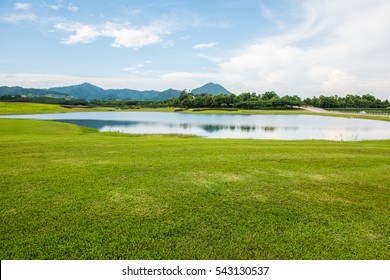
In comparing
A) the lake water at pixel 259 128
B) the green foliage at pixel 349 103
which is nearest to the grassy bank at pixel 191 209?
the lake water at pixel 259 128

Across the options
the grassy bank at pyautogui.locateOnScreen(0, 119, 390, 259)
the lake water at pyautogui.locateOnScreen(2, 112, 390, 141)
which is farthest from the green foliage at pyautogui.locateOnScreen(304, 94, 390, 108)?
the grassy bank at pyautogui.locateOnScreen(0, 119, 390, 259)

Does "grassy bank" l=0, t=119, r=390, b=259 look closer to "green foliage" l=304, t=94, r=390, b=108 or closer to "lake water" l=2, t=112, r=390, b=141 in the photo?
"lake water" l=2, t=112, r=390, b=141

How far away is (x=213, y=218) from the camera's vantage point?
625 centimetres

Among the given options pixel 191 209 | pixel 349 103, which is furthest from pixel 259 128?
pixel 349 103

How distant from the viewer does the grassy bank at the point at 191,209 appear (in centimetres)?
505

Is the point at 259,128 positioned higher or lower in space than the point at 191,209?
higher

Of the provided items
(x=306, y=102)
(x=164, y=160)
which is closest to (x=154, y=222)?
(x=164, y=160)

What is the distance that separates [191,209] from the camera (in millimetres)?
6727

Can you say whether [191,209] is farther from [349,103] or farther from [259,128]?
[349,103]

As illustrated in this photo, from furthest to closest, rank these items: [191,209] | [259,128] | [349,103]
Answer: [349,103]
[259,128]
[191,209]

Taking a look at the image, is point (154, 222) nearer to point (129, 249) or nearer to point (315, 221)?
point (129, 249)

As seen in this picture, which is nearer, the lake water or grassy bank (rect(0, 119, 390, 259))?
grassy bank (rect(0, 119, 390, 259))

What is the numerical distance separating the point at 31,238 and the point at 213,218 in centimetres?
375

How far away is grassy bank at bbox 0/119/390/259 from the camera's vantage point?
5.05 metres
